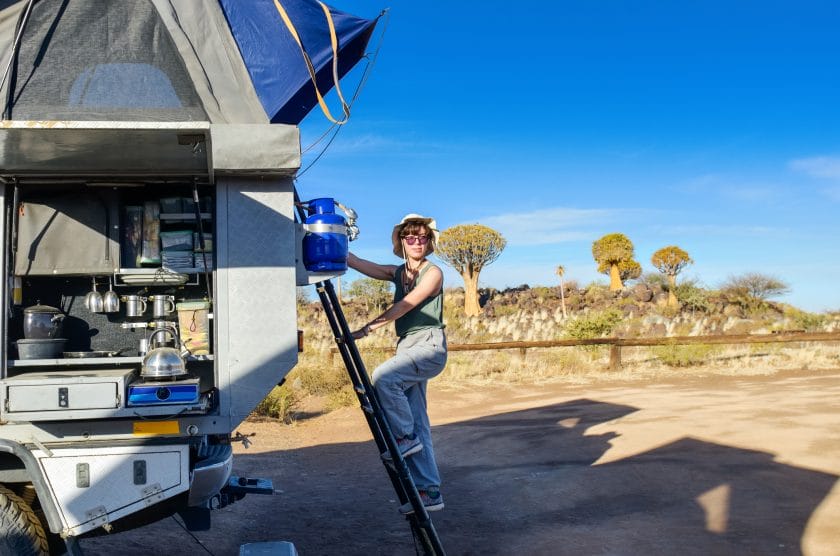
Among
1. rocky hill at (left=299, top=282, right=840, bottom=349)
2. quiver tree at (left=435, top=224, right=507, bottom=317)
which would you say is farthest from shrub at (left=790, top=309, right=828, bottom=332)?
quiver tree at (left=435, top=224, right=507, bottom=317)

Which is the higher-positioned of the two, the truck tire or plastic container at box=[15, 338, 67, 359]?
plastic container at box=[15, 338, 67, 359]

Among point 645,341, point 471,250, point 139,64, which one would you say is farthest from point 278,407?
point 471,250

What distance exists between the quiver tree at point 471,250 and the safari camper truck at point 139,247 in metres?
33.2

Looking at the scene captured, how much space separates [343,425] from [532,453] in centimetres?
404

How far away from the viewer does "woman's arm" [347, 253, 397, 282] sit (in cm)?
566

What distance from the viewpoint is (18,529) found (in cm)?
411

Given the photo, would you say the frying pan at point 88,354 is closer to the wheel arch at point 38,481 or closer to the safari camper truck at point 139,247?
the safari camper truck at point 139,247

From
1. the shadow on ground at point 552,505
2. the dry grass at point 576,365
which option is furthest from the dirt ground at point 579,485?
the dry grass at point 576,365

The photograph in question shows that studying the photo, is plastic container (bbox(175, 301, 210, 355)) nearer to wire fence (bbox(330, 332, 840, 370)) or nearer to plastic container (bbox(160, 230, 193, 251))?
plastic container (bbox(160, 230, 193, 251))

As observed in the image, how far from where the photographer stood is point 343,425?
1191cm

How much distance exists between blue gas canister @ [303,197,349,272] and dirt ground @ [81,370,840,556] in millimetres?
2063

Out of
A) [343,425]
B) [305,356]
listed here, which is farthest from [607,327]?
[343,425]

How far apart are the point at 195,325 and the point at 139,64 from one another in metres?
1.55

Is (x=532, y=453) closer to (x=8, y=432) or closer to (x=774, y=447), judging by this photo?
(x=774, y=447)
